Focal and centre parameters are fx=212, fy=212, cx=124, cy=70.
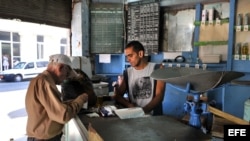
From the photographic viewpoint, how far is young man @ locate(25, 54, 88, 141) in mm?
1549

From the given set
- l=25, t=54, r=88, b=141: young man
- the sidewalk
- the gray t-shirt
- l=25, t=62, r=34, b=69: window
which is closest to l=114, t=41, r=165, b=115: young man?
the gray t-shirt

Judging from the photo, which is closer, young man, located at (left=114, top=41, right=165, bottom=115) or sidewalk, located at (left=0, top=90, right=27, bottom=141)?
young man, located at (left=114, top=41, right=165, bottom=115)

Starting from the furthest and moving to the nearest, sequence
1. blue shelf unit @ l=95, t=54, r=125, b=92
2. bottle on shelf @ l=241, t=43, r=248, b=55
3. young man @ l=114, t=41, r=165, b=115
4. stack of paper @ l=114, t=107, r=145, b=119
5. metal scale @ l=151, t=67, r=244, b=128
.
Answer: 1. blue shelf unit @ l=95, t=54, r=125, b=92
2. bottle on shelf @ l=241, t=43, r=248, b=55
3. young man @ l=114, t=41, r=165, b=115
4. stack of paper @ l=114, t=107, r=145, b=119
5. metal scale @ l=151, t=67, r=244, b=128

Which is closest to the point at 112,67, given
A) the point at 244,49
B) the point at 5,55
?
the point at 244,49

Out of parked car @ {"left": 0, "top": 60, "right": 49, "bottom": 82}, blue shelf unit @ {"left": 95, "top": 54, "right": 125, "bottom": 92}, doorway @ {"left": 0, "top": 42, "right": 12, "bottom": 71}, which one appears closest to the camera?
blue shelf unit @ {"left": 95, "top": 54, "right": 125, "bottom": 92}

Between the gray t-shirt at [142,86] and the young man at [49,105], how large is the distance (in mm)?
531

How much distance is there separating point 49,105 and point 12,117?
3586 millimetres

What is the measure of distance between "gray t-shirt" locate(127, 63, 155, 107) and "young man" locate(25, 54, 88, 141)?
53 centimetres

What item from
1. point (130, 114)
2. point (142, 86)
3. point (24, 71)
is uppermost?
point (142, 86)

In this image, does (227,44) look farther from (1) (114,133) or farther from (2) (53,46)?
(2) (53,46)

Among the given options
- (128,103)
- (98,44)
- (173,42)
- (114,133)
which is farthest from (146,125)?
(98,44)

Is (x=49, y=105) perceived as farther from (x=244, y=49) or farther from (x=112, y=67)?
(x=112, y=67)

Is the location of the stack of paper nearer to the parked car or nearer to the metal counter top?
the metal counter top

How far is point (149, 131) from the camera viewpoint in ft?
3.58
